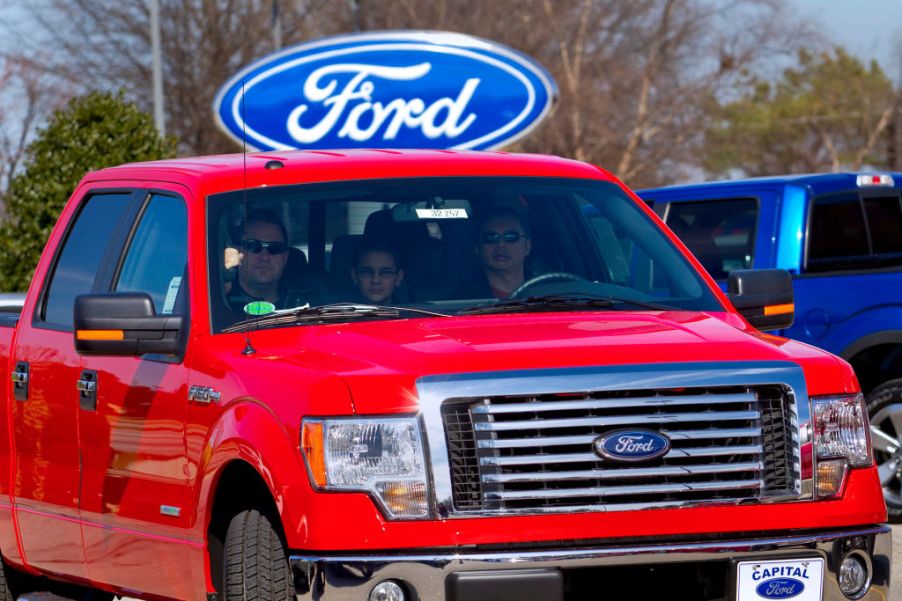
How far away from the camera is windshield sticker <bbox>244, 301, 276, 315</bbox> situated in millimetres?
5816

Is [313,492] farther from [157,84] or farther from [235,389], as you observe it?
[157,84]

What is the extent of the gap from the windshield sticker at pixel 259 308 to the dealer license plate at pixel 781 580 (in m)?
1.79

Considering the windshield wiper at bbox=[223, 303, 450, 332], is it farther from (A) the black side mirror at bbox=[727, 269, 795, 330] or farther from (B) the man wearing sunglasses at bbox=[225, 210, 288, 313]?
(A) the black side mirror at bbox=[727, 269, 795, 330]

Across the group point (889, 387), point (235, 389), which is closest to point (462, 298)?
point (235, 389)

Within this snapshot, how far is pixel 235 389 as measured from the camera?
17.5 ft

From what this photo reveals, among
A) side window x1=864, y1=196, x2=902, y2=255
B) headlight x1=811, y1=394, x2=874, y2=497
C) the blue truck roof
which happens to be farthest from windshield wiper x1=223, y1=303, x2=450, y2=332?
side window x1=864, y1=196, x2=902, y2=255

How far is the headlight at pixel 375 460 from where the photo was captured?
4.81 meters

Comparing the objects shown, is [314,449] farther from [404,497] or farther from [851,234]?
[851,234]

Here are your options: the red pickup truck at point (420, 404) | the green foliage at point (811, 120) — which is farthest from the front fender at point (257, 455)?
the green foliage at point (811, 120)

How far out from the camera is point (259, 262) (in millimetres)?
6020

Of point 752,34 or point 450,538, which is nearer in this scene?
point 450,538

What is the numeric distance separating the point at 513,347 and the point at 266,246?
4.29 feet

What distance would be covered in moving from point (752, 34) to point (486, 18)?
6.82m

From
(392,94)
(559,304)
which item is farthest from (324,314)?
(392,94)
